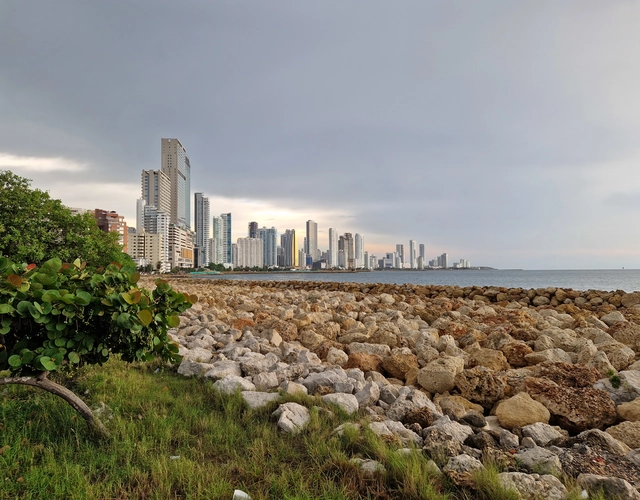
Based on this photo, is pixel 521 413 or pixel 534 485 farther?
pixel 521 413

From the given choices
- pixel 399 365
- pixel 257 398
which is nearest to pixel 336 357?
pixel 399 365

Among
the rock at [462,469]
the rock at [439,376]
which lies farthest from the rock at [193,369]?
the rock at [462,469]

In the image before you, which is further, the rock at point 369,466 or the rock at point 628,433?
the rock at point 628,433

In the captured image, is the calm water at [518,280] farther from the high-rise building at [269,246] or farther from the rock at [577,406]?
the high-rise building at [269,246]

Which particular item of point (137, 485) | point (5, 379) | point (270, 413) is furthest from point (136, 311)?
point (270, 413)

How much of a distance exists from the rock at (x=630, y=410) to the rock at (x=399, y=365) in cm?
231

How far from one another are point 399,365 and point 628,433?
8.62 feet

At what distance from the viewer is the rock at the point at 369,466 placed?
8.20ft

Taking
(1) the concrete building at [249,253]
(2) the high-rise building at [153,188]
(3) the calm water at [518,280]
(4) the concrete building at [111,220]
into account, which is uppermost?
A: (2) the high-rise building at [153,188]

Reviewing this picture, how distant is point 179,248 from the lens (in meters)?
137

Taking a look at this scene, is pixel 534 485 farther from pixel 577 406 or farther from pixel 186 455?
pixel 186 455

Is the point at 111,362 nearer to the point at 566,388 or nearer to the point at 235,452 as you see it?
the point at 235,452

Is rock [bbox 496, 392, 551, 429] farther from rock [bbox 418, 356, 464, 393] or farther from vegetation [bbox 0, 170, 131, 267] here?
vegetation [bbox 0, 170, 131, 267]

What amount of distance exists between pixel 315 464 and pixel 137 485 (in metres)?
1.19
